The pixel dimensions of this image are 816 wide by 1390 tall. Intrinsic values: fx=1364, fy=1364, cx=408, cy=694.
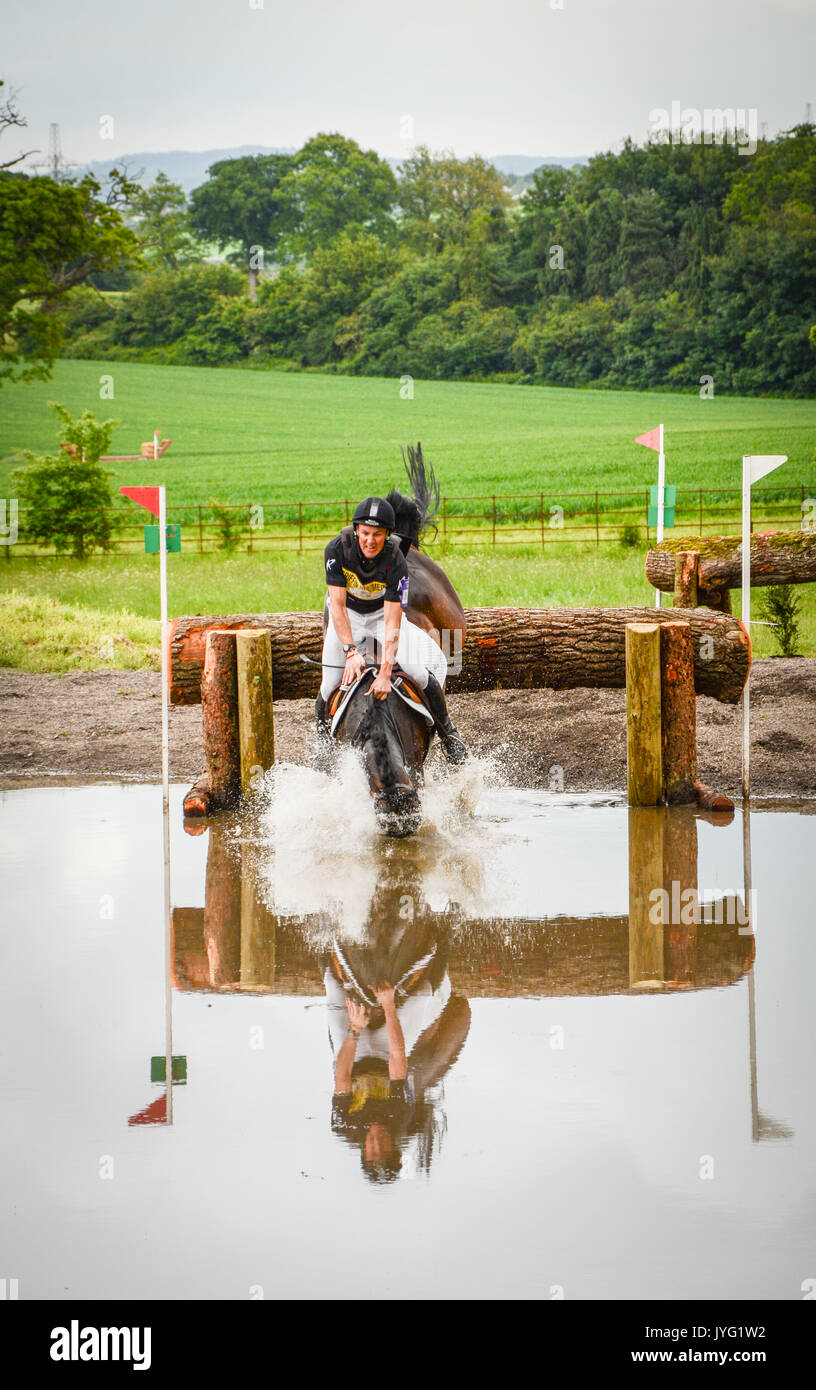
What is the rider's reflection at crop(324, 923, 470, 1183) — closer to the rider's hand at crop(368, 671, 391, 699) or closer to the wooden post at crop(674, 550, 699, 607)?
the rider's hand at crop(368, 671, 391, 699)

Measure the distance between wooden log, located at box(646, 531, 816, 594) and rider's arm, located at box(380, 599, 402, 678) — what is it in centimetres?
430

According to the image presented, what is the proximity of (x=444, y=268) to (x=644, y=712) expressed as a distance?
33.2 metres

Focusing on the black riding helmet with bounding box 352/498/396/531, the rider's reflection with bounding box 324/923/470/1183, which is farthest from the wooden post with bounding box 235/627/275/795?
the rider's reflection with bounding box 324/923/470/1183

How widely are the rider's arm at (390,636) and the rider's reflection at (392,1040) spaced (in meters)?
1.78

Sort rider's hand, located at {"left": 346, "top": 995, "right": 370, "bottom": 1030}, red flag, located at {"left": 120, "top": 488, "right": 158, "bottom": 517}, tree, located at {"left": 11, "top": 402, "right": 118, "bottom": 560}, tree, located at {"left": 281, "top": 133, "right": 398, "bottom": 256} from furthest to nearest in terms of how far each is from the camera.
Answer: tree, located at {"left": 281, "top": 133, "right": 398, "bottom": 256}
tree, located at {"left": 11, "top": 402, "right": 118, "bottom": 560}
red flag, located at {"left": 120, "top": 488, "right": 158, "bottom": 517}
rider's hand, located at {"left": 346, "top": 995, "right": 370, "bottom": 1030}

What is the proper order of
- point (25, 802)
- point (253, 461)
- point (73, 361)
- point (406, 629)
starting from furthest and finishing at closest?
point (73, 361), point (253, 461), point (25, 802), point (406, 629)

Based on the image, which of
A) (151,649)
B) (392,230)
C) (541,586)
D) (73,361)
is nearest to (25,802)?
(151,649)

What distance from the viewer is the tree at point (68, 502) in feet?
79.2

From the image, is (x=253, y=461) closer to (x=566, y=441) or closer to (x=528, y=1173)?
(x=566, y=441)

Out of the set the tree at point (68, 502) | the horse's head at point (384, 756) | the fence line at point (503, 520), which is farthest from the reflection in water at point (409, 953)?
the tree at point (68, 502)

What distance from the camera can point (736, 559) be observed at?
1116cm

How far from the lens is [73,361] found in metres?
39.9

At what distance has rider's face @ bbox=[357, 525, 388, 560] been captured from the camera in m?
7.62
